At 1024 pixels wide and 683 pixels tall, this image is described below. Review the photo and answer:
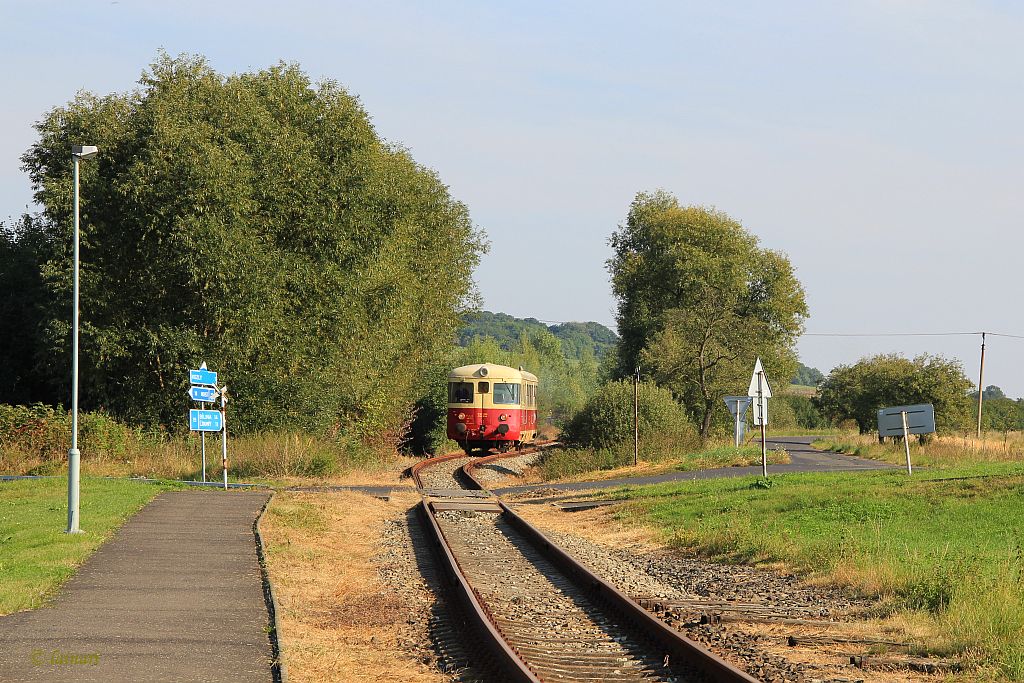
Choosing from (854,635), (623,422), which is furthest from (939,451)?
(854,635)

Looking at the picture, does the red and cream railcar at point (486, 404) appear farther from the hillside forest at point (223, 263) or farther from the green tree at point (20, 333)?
the green tree at point (20, 333)

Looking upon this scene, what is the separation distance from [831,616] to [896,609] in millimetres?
637

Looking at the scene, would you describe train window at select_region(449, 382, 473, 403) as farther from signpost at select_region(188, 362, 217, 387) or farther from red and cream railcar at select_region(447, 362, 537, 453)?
signpost at select_region(188, 362, 217, 387)

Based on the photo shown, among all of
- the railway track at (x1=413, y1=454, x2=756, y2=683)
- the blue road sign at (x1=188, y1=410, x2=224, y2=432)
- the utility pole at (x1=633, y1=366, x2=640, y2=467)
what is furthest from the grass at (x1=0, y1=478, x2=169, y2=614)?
the utility pole at (x1=633, y1=366, x2=640, y2=467)

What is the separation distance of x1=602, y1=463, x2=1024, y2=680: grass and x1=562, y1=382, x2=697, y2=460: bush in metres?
11.7

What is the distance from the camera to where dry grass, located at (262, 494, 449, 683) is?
9.23 m

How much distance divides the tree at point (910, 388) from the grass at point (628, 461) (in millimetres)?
30300

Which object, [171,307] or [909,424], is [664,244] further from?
[909,424]

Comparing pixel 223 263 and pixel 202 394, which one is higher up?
pixel 223 263

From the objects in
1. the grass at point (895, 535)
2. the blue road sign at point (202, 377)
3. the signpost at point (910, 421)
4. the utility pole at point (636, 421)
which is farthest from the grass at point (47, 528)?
the signpost at point (910, 421)

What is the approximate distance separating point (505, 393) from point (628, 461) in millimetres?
7265

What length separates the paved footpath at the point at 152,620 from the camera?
28.4ft

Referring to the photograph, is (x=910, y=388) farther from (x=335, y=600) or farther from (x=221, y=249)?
(x=335, y=600)

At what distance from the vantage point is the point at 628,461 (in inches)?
1407
